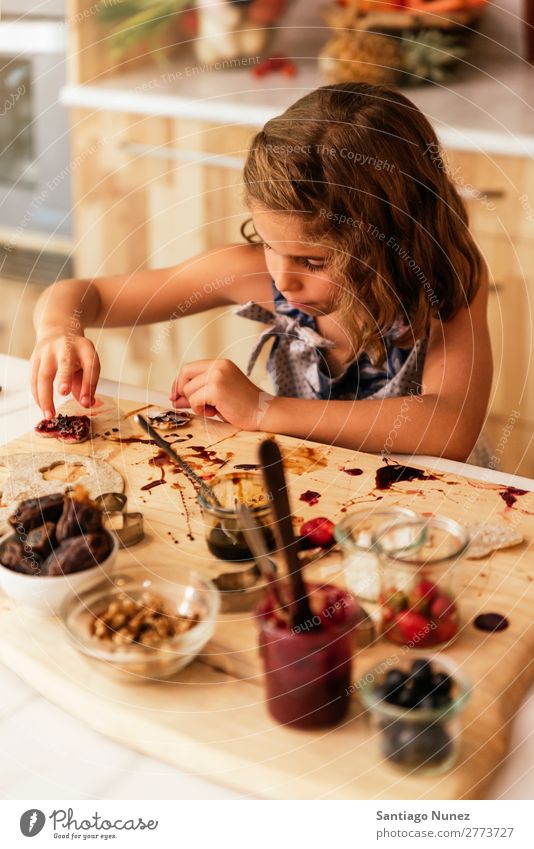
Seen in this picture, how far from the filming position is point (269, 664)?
23.5 inches

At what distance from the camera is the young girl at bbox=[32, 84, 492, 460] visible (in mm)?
1008

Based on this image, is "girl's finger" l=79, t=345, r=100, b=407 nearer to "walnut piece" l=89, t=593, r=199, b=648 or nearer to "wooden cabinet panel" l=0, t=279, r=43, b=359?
"walnut piece" l=89, t=593, r=199, b=648

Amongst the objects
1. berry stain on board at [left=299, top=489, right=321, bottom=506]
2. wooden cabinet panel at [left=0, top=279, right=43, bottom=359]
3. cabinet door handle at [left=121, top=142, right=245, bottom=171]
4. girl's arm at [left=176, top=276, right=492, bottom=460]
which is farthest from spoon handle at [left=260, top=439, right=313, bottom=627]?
wooden cabinet panel at [left=0, top=279, right=43, bottom=359]

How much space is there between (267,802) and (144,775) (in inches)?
3.1

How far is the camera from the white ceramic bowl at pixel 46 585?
0.67 m

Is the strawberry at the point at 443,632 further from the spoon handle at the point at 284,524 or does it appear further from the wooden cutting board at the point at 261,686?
the spoon handle at the point at 284,524

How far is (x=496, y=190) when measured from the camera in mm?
1731

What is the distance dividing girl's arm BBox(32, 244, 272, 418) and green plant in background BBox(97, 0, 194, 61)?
3.30ft

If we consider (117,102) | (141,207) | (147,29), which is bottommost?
(141,207)

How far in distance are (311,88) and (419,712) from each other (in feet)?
5.42

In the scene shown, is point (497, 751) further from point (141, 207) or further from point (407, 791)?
point (141, 207)

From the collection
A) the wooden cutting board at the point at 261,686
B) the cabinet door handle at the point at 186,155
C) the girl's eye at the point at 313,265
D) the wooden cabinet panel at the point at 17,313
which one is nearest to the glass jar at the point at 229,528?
the wooden cutting board at the point at 261,686

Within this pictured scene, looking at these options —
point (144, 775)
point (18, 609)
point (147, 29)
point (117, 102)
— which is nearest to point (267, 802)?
point (144, 775)

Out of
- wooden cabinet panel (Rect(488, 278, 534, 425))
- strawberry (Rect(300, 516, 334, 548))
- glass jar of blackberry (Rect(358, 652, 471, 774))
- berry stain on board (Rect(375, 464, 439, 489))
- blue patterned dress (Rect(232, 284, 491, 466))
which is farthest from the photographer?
wooden cabinet panel (Rect(488, 278, 534, 425))
